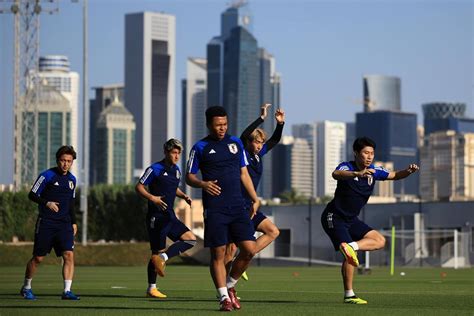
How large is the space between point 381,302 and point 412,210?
6256 centimetres

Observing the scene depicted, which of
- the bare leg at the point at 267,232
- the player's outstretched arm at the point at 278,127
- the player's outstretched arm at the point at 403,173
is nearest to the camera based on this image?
the player's outstretched arm at the point at 403,173

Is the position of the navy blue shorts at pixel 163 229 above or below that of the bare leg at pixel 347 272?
above

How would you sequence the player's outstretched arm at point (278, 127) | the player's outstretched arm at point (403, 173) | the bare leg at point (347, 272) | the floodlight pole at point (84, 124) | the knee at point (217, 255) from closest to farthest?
the knee at point (217, 255) → the bare leg at point (347, 272) → the player's outstretched arm at point (403, 173) → the player's outstretched arm at point (278, 127) → the floodlight pole at point (84, 124)

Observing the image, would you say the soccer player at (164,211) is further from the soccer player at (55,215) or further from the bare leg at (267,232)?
the bare leg at (267,232)

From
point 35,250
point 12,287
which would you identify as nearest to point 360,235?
point 35,250

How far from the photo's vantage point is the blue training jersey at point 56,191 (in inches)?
707

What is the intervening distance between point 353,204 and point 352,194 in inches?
5.1

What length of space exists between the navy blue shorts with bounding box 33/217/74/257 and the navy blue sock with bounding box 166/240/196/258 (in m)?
1.42

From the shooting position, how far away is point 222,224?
14141 mm

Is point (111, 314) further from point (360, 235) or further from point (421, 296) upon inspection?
point (421, 296)

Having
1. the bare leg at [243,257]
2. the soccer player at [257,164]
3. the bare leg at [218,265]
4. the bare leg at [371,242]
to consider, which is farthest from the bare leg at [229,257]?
the bare leg at [218,265]

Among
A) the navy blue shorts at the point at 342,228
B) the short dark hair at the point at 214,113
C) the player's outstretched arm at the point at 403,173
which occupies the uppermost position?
the short dark hair at the point at 214,113

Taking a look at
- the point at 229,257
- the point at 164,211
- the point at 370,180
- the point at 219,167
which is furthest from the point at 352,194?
the point at 164,211

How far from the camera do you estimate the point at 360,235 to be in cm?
1612
